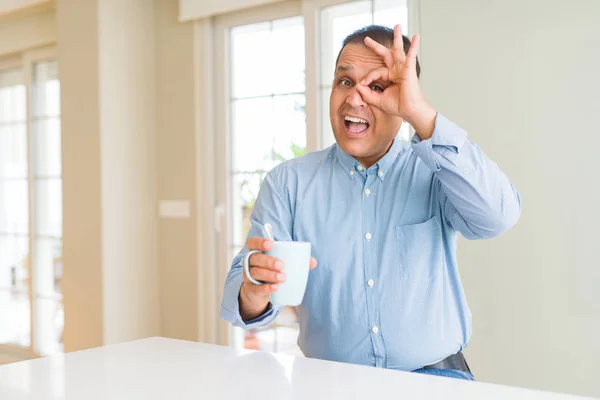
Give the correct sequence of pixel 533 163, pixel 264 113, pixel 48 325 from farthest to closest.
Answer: pixel 48 325
pixel 264 113
pixel 533 163

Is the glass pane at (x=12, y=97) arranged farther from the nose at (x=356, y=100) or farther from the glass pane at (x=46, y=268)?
the nose at (x=356, y=100)

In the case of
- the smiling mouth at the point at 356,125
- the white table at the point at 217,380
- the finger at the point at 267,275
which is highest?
the smiling mouth at the point at 356,125

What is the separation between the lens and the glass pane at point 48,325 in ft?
13.7

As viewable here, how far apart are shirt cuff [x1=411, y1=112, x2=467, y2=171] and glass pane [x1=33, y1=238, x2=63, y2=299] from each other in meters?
3.61

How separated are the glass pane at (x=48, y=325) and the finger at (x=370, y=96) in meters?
3.48

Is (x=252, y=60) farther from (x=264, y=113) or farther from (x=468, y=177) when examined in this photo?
(x=468, y=177)

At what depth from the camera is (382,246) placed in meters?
1.37

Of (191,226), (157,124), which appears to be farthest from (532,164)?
(157,124)

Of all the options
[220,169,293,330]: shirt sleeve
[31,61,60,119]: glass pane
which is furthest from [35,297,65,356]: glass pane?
[220,169,293,330]: shirt sleeve

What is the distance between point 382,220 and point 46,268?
351cm

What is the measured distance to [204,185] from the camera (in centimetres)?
339

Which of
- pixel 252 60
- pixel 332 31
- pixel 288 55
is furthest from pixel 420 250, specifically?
pixel 252 60

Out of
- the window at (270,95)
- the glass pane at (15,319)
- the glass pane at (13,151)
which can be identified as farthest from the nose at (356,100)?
the glass pane at (15,319)

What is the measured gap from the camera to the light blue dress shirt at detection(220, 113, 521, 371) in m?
1.25
